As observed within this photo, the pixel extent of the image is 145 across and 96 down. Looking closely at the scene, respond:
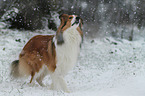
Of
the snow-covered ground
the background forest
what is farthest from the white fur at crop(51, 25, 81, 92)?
the background forest

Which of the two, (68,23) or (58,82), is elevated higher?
(68,23)

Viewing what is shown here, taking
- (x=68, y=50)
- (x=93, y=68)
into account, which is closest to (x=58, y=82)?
(x=68, y=50)

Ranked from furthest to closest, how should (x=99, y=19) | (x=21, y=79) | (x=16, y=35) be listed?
(x=99, y=19), (x=16, y=35), (x=21, y=79)

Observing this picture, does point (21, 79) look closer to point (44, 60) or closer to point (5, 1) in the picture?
point (44, 60)

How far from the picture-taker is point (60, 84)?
4664mm

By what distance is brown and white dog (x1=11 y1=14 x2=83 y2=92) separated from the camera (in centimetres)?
427

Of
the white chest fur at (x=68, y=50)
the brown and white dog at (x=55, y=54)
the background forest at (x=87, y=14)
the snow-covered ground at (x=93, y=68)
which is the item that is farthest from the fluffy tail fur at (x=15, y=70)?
the background forest at (x=87, y=14)

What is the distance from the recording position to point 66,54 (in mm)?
4484

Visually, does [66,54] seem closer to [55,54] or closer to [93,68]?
[55,54]

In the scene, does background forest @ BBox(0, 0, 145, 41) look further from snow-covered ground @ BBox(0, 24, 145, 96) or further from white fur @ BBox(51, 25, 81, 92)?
white fur @ BBox(51, 25, 81, 92)

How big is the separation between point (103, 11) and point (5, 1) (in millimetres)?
9771

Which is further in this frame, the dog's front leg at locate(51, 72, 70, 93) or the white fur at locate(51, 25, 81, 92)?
the dog's front leg at locate(51, 72, 70, 93)

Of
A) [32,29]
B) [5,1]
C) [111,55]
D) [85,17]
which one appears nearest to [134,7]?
[85,17]

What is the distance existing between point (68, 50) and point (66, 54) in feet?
0.41
